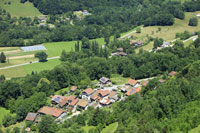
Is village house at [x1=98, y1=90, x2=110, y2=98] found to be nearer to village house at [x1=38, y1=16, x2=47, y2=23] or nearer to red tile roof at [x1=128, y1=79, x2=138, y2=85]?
red tile roof at [x1=128, y1=79, x2=138, y2=85]

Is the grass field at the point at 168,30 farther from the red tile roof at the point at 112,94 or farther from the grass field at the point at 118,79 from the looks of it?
the red tile roof at the point at 112,94

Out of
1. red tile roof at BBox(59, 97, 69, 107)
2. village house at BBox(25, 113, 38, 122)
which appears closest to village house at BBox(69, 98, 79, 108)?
red tile roof at BBox(59, 97, 69, 107)

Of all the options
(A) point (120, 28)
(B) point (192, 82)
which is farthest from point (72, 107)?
(A) point (120, 28)

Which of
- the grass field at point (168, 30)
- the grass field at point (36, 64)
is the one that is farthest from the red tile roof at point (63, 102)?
the grass field at point (168, 30)

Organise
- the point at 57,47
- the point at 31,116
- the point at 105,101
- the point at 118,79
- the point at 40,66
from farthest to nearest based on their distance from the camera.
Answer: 1. the point at 57,47
2. the point at 40,66
3. the point at 118,79
4. the point at 105,101
5. the point at 31,116

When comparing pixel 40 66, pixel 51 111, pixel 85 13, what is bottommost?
pixel 51 111

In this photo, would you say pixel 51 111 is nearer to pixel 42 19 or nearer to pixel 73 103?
pixel 73 103

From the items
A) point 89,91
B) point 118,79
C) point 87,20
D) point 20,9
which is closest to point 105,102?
point 89,91
